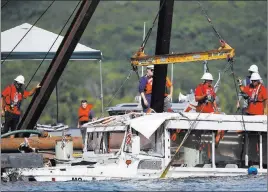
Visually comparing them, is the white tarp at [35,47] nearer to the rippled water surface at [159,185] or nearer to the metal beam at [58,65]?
the metal beam at [58,65]

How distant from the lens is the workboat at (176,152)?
24484mm

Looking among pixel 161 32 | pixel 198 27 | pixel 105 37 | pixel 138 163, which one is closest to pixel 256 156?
pixel 138 163

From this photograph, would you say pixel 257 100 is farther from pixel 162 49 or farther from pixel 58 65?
pixel 58 65

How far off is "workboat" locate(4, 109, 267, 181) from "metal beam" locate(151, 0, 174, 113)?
2.18 meters

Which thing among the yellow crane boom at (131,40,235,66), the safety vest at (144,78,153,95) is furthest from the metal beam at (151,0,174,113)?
the yellow crane boom at (131,40,235,66)

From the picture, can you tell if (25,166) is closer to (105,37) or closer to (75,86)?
(75,86)

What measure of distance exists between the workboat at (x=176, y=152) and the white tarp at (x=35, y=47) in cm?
1048

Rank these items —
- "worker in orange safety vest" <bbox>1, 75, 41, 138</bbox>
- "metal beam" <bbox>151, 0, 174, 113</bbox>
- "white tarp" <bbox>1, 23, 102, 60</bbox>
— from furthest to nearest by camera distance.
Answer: "white tarp" <bbox>1, 23, 102, 60</bbox>, "worker in orange safety vest" <bbox>1, 75, 41, 138</bbox>, "metal beam" <bbox>151, 0, 174, 113</bbox>

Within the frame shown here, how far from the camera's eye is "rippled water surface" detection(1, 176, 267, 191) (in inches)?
888

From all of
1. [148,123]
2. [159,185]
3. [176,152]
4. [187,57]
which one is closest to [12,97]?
[187,57]

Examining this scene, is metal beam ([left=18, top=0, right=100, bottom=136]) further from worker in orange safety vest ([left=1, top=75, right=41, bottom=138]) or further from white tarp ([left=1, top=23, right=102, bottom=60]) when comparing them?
white tarp ([left=1, top=23, right=102, bottom=60])

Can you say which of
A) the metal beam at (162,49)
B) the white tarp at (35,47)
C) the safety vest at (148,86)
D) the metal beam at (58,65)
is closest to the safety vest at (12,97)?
the metal beam at (58,65)

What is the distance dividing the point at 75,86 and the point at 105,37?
29.1 ft

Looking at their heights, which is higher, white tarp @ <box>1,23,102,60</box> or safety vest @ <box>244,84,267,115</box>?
white tarp @ <box>1,23,102,60</box>
